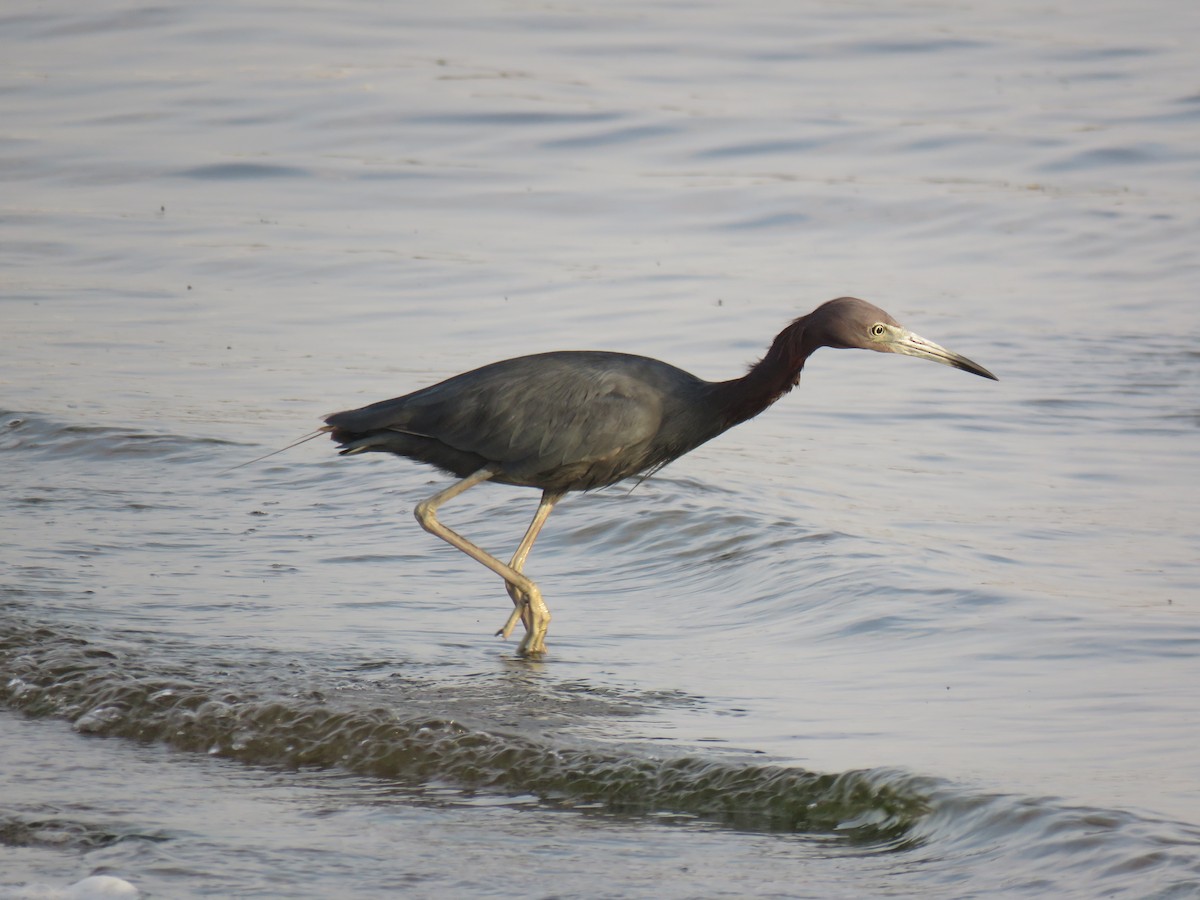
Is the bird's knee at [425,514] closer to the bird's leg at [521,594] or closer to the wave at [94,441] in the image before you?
the bird's leg at [521,594]

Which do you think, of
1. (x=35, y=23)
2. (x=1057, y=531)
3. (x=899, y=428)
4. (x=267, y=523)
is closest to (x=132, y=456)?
(x=267, y=523)

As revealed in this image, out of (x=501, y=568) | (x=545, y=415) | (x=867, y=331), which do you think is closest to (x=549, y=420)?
(x=545, y=415)

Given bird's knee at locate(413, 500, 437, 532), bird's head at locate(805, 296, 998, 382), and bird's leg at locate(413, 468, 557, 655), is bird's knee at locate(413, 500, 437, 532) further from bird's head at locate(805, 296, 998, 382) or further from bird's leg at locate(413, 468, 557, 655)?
bird's head at locate(805, 296, 998, 382)

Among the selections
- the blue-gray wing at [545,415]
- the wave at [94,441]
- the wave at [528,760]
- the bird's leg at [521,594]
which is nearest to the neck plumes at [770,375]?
the blue-gray wing at [545,415]

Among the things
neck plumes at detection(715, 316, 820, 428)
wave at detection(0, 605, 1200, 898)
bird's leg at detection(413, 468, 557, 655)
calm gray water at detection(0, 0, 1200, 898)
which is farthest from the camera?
neck plumes at detection(715, 316, 820, 428)

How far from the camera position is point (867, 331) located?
276 inches

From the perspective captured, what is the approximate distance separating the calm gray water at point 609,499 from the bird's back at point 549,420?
618mm

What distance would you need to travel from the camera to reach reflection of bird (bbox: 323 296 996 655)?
6969 millimetres

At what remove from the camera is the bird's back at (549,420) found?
6.97m

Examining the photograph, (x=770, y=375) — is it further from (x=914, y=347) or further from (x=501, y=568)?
(x=501, y=568)

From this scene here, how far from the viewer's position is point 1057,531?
7.90 m

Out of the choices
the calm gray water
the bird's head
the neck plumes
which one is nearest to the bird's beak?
the bird's head

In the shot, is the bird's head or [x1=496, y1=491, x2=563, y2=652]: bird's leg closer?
[x1=496, y1=491, x2=563, y2=652]: bird's leg

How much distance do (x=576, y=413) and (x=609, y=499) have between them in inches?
76.7
